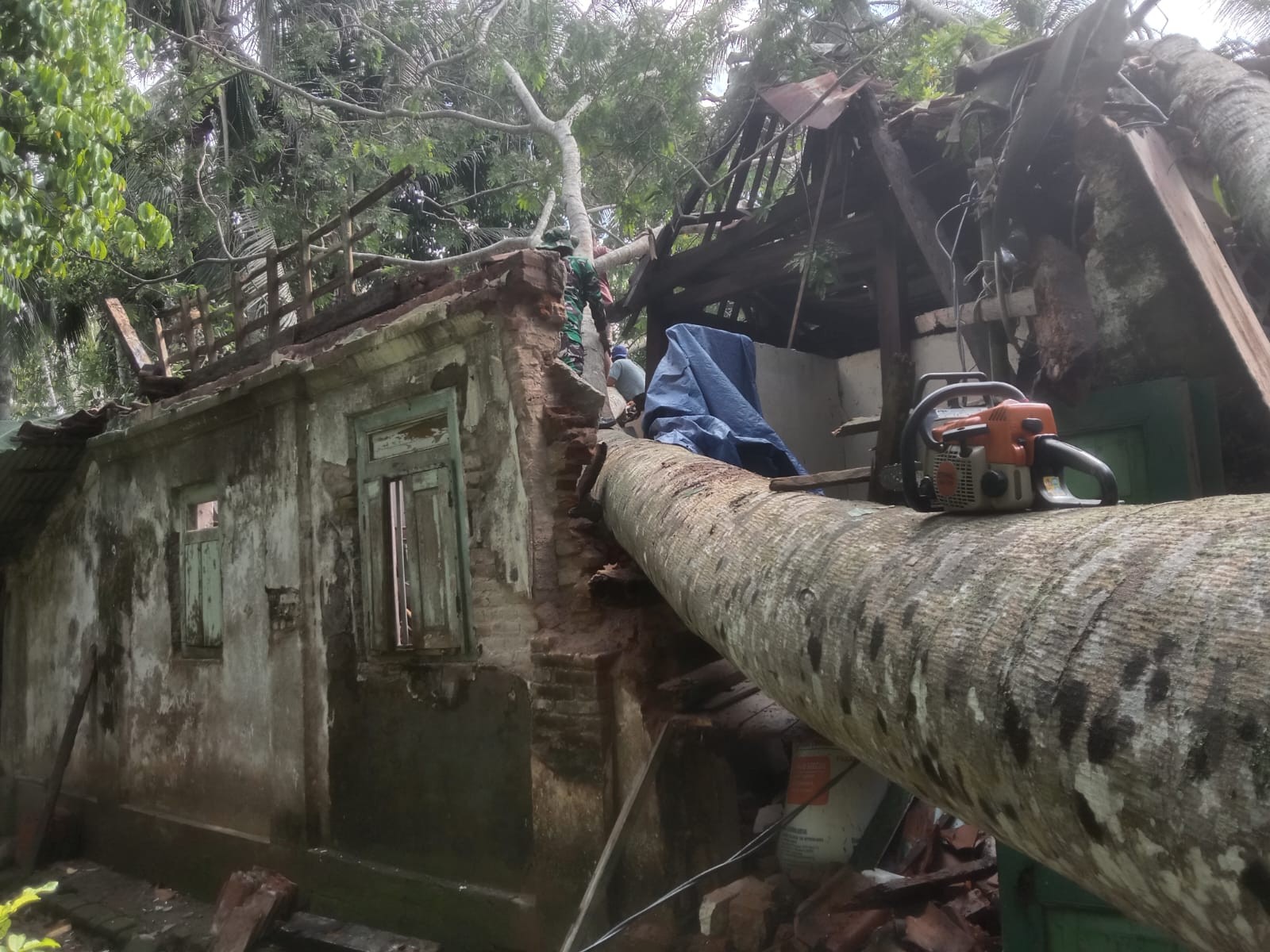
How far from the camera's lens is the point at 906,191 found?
5133mm

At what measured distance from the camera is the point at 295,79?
467 inches

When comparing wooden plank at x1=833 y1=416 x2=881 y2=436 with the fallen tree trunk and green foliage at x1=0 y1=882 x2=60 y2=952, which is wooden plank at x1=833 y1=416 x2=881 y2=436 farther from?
green foliage at x1=0 y1=882 x2=60 y2=952

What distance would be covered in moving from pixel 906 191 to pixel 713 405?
5.36 ft

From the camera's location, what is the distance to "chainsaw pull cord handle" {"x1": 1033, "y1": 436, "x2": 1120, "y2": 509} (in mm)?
1674

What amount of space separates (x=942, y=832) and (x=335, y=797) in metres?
3.45

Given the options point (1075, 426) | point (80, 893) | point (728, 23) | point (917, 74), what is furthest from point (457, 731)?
point (728, 23)

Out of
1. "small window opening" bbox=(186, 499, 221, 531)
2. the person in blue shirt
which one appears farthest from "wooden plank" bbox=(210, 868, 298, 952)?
the person in blue shirt

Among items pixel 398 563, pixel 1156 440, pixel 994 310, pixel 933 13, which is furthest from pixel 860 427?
pixel 933 13

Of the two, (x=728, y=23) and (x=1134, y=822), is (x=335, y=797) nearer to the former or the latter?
(x=1134, y=822)

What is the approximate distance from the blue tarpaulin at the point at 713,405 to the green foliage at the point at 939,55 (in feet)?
6.52

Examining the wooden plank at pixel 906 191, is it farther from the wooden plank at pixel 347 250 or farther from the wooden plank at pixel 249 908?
the wooden plank at pixel 249 908

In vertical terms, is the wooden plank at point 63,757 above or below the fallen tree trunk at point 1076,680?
below

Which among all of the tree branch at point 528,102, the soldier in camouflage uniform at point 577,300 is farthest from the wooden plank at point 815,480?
the tree branch at point 528,102

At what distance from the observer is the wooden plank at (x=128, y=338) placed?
8508 millimetres
